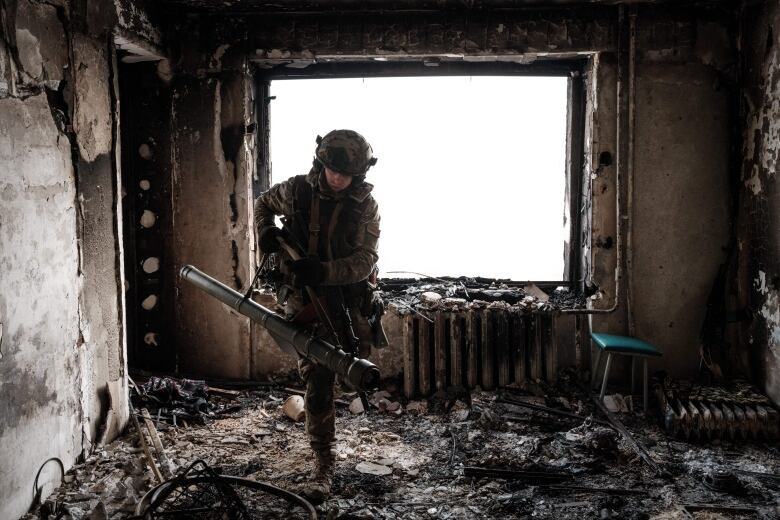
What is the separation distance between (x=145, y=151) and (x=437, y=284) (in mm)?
2506

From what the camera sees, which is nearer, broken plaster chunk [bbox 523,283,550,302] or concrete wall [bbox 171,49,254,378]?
concrete wall [bbox 171,49,254,378]

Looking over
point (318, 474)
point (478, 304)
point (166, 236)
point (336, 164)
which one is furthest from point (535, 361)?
point (166, 236)

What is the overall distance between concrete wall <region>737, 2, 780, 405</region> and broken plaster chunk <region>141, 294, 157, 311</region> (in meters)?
4.39

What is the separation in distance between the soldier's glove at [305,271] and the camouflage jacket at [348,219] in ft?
0.44

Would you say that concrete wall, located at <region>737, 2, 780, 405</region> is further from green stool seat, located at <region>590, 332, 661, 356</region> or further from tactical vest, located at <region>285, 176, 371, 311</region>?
tactical vest, located at <region>285, 176, 371, 311</region>

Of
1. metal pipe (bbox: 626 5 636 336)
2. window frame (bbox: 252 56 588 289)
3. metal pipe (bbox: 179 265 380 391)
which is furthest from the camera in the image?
window frame (bbox: 252 56 588 289)

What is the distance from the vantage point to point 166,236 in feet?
15.0

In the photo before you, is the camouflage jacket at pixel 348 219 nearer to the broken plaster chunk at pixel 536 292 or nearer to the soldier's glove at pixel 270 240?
the soldier's glove at pixel 270 240

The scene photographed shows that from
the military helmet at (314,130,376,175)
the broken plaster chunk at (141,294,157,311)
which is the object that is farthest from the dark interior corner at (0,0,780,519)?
the military helmet at (314,130,376,175)

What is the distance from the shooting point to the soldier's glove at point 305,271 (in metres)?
2.75

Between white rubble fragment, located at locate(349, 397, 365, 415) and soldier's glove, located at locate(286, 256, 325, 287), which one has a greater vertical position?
soldier's glove, located at locate(286, 256, 325, 287)

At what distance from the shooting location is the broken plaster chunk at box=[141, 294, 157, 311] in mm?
4617

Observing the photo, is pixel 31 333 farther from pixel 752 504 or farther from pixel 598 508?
pixel 752 504

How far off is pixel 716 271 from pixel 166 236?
13.6 feet
